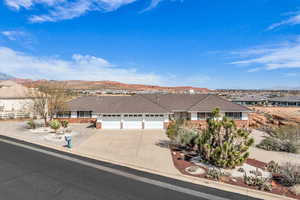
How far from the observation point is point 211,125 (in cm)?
1159

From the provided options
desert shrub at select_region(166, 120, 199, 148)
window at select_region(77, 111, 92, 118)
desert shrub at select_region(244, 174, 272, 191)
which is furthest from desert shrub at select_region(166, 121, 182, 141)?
window at select_region(77, 111, 92, 118)

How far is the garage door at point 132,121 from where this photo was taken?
74.7 ft

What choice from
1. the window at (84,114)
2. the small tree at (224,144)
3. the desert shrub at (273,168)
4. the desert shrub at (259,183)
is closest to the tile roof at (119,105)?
the window at (84,114)

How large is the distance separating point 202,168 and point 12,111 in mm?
32938

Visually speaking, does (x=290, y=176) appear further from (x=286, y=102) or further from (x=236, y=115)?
(x=286, y=102)

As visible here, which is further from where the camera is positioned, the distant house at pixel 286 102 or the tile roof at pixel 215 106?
the distant house at pixel 286 102

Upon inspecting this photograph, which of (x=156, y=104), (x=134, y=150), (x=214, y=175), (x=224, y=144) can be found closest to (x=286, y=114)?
Answer: (x=156, y=104)

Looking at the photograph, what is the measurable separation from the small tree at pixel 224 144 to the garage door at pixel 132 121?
11851 mm

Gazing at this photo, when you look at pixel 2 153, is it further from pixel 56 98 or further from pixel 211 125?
pixel 211 125

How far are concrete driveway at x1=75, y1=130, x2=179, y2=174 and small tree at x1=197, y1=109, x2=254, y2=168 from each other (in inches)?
106

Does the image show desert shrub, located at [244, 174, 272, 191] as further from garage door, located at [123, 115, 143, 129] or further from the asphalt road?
garage door, located at [123, 115, 143, 129]

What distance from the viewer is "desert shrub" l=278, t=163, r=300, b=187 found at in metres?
8.62

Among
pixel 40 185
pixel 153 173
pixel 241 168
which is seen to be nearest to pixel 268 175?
pixel 241 168

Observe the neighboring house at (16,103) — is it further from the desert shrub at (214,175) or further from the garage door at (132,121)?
the desert shrub at (214,175)
